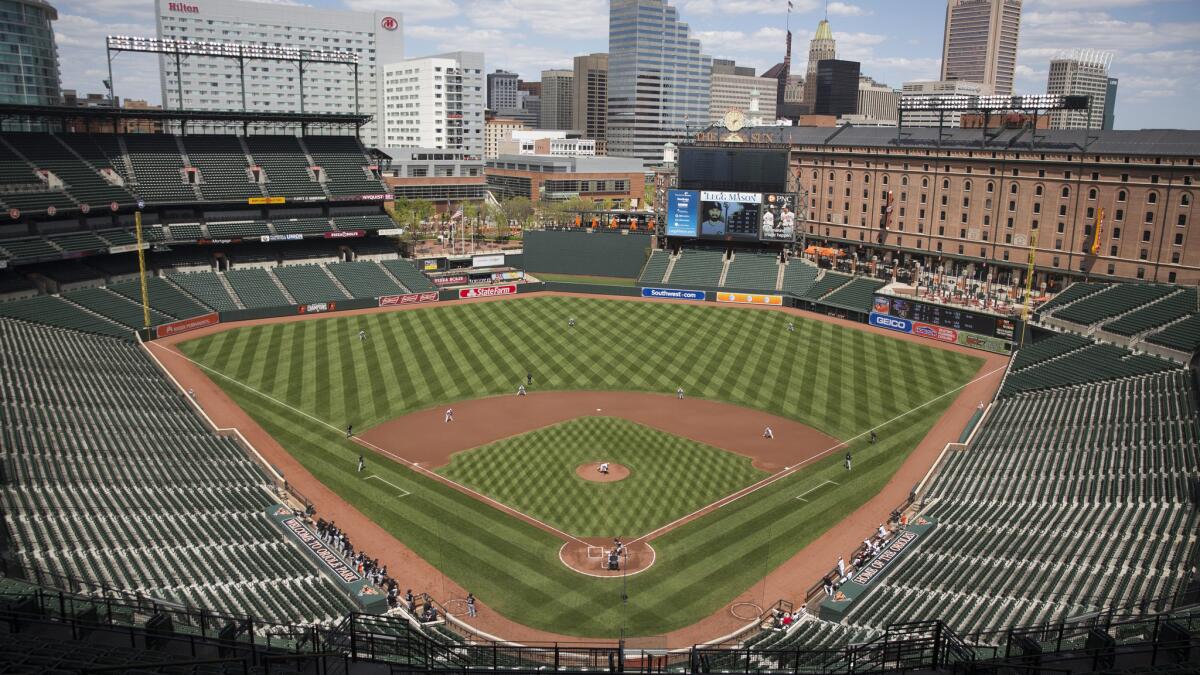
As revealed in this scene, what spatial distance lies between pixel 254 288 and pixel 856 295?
178 feet

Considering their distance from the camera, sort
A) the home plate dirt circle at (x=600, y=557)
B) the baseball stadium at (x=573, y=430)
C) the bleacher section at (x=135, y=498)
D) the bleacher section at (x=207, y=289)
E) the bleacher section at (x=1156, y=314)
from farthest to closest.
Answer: the bleacher section at (x=207, y=289) < the bleacher section at (x=1156, y=314) < the home plate dirt circle at (x=600, y=557) < the bleacher section at (x=135, y=498) < the baseball stadium at (x=573, y=430)

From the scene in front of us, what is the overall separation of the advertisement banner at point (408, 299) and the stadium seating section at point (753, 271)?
28421 millimetres

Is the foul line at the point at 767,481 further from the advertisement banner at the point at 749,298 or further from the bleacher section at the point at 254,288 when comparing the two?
the bleacher section at the point at 254,288

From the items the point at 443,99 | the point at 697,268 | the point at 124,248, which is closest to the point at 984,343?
the point at 697,268

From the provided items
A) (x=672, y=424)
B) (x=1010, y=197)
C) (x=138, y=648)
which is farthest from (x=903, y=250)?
(x=138, y=648)

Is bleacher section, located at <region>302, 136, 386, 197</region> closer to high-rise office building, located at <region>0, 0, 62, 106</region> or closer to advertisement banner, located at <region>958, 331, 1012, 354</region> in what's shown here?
advertisement banner, located at <region>958, 331, 1012, 354</region>

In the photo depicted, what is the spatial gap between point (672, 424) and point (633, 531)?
567 inches

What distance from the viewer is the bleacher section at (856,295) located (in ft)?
236

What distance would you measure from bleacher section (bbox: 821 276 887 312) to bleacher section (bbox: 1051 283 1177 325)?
15.1 m

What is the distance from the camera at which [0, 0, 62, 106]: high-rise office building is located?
129 metres

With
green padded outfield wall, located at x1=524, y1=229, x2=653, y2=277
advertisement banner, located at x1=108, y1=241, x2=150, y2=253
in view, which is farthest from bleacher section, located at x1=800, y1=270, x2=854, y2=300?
advertisement banner, located at x1=108, y1=241, x2=150, y2=253

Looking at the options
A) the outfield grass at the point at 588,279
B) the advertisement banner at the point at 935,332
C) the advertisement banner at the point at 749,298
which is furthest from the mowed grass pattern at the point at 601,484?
the outfield grass at the point at 588,279

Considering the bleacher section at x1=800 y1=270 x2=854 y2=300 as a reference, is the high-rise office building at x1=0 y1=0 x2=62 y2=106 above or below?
above

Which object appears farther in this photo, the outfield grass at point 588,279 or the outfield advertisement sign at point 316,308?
the outfield grass at point 588,279
